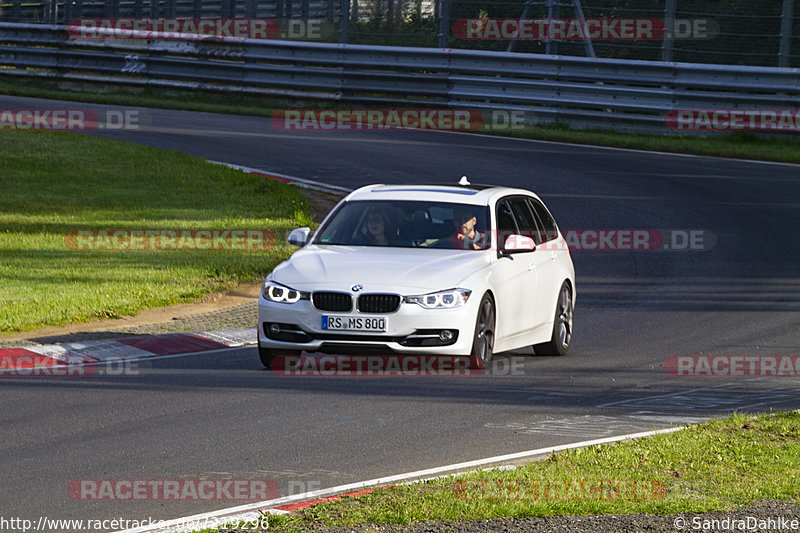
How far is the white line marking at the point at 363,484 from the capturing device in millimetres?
6423

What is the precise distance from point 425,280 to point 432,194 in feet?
5.50

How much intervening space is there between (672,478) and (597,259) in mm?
10484

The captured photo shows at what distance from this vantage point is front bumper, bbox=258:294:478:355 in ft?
34.4

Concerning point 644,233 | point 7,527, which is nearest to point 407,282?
point 7,527

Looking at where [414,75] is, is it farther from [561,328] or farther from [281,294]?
[281,294]

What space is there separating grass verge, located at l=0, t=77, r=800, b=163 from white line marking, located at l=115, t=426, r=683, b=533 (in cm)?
1790

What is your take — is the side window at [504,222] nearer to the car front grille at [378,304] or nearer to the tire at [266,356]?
the car front grille at [378,304]

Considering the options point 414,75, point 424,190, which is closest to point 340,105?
point 414,75

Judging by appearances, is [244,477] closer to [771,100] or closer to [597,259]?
[597,259]

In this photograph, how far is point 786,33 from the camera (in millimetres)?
26188

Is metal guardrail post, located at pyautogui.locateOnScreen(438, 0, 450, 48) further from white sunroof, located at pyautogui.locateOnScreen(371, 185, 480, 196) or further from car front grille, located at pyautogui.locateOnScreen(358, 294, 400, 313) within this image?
car front grille, located at pyautogui.locateOnScreen(358, 294, 400, 313)

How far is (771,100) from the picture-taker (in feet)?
85.4

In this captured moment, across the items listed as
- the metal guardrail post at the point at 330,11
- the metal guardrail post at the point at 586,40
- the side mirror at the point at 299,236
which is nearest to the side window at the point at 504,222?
the side mirror at the point at 299,236

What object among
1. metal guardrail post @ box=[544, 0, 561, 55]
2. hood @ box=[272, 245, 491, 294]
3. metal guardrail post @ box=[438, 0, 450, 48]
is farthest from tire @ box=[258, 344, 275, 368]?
metal guardrail post @ box=[438, 0, 450, 48]
